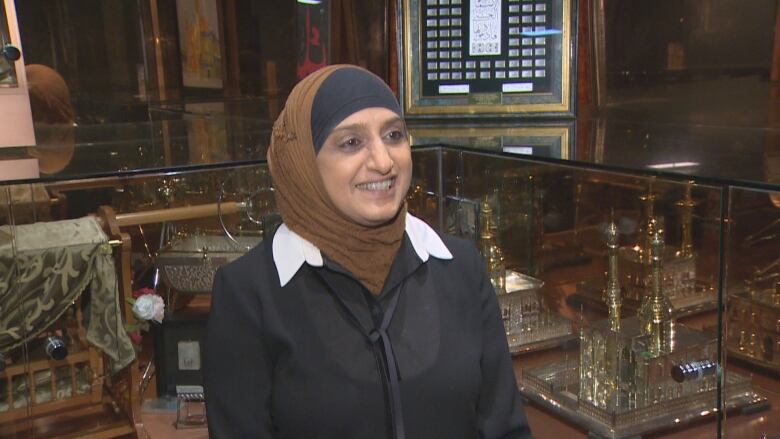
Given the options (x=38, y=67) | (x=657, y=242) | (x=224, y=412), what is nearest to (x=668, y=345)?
(x=657, y=242)

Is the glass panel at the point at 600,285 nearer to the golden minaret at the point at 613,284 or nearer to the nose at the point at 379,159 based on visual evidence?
the golden minaret at the point at 613,284

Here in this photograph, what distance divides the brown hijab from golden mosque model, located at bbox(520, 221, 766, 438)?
43 centimetres

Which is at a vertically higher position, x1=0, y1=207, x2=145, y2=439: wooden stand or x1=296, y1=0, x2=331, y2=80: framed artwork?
x1=296, y1=0, x2=331, y2=80: framed artwork

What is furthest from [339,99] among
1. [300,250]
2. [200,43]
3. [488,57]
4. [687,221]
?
[200,43]

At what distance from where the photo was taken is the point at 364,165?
76cm

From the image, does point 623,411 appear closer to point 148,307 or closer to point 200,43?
point 148,307

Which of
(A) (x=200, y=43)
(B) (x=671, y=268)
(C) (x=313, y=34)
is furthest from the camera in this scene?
(A) (x=200, y=43)

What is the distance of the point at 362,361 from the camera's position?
771 millimetres

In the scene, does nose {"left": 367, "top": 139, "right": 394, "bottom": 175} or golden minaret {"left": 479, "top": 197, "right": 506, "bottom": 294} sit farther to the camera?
golden minaret {"left": 479, "top": 197, "right": 506, "bottom": 294}

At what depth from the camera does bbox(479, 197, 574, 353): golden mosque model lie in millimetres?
1280

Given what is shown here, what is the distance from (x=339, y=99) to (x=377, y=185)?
90 millimetres

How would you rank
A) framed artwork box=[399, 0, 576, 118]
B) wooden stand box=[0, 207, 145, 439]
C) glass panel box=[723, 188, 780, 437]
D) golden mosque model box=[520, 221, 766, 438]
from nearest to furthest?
glass panel box=[723, 188, 780, 437], golden mosque model box=[520, 221, 766, 438], wooden stand box=[0, 207, 145, 439], framed artwork box=[399, 0, 576, 118]

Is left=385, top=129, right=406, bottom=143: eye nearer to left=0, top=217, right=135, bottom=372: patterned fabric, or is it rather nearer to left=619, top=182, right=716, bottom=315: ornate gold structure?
left=619, top=182, right=716, bottom=315: ornate gold structure

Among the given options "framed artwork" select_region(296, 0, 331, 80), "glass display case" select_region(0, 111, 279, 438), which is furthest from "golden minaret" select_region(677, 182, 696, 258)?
"framed artwork" select_region(296, 0, 331, 80)
